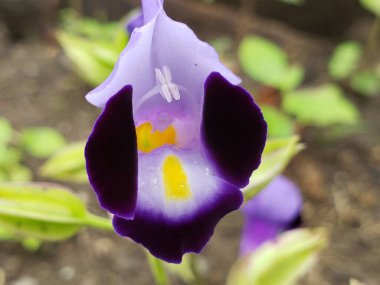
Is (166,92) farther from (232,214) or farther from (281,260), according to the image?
(232,214)

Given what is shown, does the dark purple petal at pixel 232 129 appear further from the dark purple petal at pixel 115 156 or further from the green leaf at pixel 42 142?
the green leaf at pixel 42 142

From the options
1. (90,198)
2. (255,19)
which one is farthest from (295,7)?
(90,198)

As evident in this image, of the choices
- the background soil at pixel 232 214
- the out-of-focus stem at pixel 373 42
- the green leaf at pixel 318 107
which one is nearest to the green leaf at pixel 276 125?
the green leaf at pixel 318 107

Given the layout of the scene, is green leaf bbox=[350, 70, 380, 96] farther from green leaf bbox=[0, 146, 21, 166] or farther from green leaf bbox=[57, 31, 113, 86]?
green leaf bbox=[0, 146, 21, 166]

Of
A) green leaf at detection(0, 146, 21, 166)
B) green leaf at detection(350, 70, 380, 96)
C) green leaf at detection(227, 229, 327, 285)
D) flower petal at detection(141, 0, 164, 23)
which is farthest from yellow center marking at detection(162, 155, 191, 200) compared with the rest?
green leaf at detection(350, 70, 380, 96)

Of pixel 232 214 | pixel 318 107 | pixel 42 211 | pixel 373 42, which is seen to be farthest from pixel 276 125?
pixel 373 42
